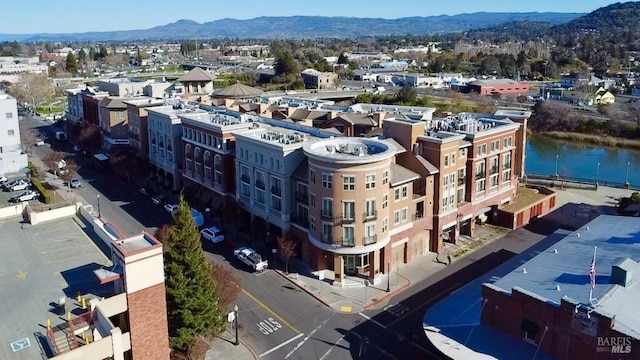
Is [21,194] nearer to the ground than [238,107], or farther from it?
nearer to the ground

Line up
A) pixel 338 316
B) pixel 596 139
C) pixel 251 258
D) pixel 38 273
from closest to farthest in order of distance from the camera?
pixel 38 273, pixel 338 316, pixel 251 258, pixel 596 139

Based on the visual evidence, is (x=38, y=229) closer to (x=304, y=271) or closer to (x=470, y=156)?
(x=304, y=271)

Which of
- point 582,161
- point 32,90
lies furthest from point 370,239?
point 32,90

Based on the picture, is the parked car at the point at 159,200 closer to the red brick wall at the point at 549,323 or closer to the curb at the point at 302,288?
the curb at the point at 302,288

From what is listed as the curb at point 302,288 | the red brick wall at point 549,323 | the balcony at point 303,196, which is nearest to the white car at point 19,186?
the curb at point 302,288

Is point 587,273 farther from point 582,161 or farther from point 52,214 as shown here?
point 582,161


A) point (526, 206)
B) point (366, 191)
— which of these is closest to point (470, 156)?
point (526, 206)

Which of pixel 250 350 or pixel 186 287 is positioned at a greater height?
pixel 186 287

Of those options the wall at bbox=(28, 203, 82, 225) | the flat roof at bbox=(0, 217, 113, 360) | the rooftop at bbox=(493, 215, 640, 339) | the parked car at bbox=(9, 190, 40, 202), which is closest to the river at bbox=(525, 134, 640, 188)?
the rooftop at bbox=(493, 215, 640, 339)

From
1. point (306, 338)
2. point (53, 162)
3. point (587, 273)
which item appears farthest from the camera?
point (53, 162)
